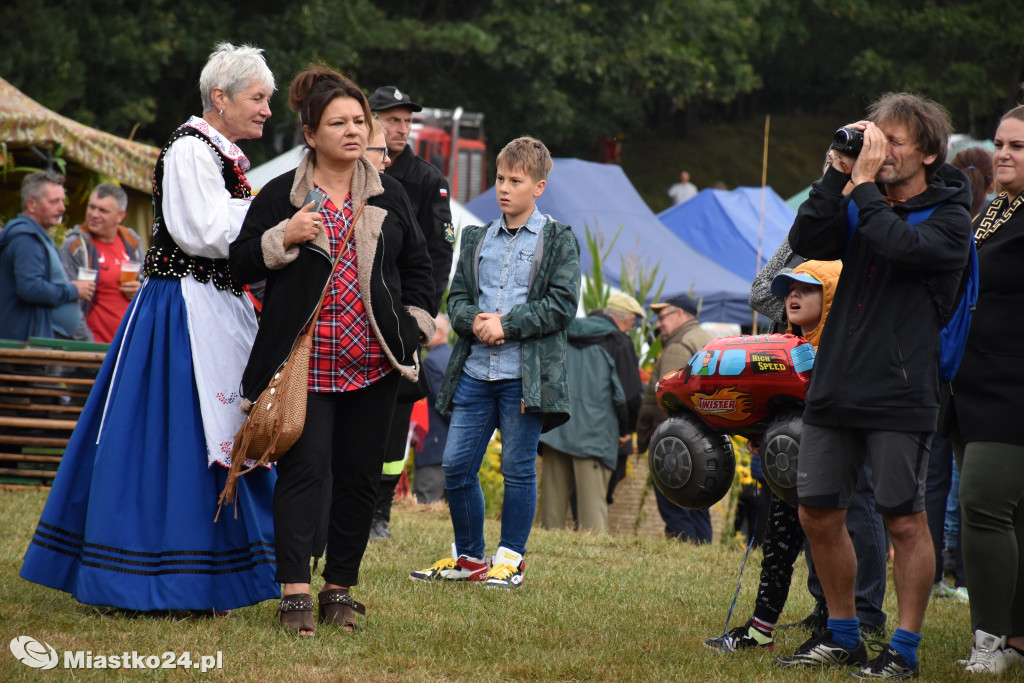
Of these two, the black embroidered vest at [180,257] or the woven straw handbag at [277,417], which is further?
the black embroidered vest at [180,257]

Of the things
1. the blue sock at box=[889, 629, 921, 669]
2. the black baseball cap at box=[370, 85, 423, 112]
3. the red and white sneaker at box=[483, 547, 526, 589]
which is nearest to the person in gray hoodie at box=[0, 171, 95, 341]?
the black baseball cap at box=[370, 85, 423, 112]

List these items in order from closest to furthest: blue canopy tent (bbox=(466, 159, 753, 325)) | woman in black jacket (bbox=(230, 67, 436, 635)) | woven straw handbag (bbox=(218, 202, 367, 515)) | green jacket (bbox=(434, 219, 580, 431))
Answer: woven straw handbag (bbox=(218, 202, 367, 515))
woman in black jacket (bbox=(230, 67, 436, 635))
green jacket (bbox=(434, 219, 580, 431))
blue canopy tent (bbox=(466, 159, 753, 325))

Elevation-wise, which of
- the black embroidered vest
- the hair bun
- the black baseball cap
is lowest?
the black embroidered vest

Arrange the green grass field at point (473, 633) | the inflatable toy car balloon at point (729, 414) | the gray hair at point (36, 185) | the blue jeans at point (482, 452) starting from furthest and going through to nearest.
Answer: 1. the gray hair at point (36, 185)
2. the blue jeans at point (482, 452)
3. the inflatable toy car balloon at point (729, 414)
4. the green grass field at point (473, 633)

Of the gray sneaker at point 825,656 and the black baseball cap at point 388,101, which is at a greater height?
the black baseball cap at point 388,101

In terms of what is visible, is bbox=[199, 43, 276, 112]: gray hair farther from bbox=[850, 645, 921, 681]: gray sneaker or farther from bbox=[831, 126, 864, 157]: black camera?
bbox=[850, 645, 921, 681]: gray sneaker

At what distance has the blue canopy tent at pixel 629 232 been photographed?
52.0 ft

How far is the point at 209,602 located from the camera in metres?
4.14

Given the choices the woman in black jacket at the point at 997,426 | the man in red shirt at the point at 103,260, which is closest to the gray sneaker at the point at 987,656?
the woman in black jacket at the point at 997,426

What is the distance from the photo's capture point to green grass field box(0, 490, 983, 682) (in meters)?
3.69

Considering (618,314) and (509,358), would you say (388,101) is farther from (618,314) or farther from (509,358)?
(618,314)

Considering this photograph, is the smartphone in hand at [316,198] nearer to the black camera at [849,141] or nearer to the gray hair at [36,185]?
the black camera at [849,141]

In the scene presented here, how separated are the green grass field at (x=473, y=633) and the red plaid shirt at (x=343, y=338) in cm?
85

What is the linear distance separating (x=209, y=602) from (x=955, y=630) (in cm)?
306
